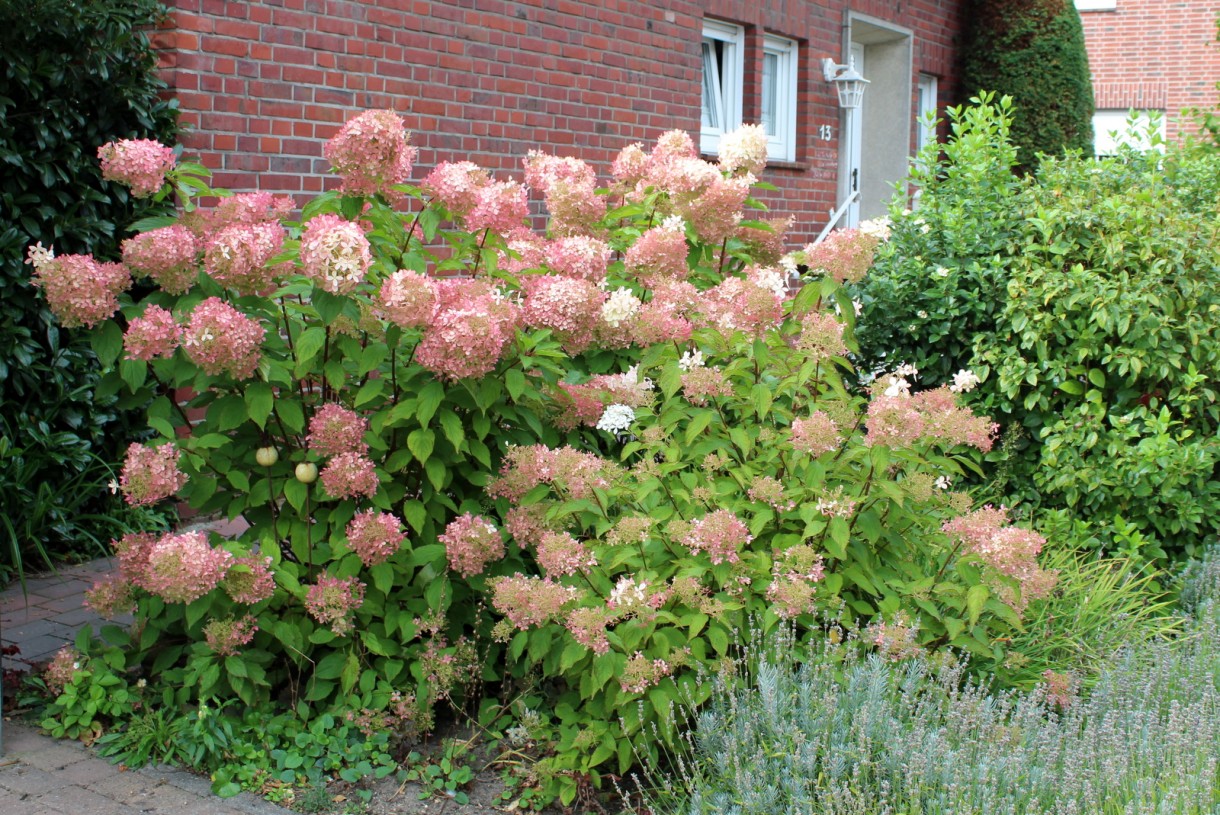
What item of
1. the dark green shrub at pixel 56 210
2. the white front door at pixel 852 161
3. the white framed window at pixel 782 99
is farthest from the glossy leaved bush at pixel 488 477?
the white front door at pixel 852 161

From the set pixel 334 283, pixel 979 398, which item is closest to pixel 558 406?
pixel 334 283

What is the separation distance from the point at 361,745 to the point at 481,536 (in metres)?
0.69

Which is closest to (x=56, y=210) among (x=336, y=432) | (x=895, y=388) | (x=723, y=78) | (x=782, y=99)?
(x=336, y=432)

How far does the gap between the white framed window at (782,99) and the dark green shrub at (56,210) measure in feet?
21.5

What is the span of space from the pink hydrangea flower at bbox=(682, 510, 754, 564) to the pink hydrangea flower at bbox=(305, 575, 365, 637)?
94 centimetres

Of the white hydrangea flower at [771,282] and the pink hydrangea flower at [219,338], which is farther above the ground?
the white hydrangea flower at [771,282]

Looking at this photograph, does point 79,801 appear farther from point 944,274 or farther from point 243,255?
point 944,274

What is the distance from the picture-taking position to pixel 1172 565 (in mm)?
4793

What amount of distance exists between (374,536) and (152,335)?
0.77 metres

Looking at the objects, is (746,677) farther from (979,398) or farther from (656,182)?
(979,398)

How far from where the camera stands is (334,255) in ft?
9.39

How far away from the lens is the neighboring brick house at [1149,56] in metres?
19.7

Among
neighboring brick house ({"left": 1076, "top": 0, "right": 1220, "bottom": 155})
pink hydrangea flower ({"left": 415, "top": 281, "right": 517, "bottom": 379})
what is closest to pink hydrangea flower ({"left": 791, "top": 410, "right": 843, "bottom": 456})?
pink hydrangea flower ({"left": 415, "top": 281, "right": 517, "bottom": 379})

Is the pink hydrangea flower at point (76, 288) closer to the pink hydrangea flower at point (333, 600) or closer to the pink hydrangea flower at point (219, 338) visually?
the pink hydrangea flower at point (219, 338)
